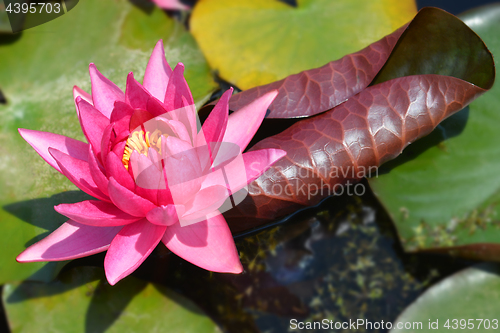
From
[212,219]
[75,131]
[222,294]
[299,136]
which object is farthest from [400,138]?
[75,131]

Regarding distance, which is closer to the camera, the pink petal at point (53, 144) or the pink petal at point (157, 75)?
the pink petal at point (53, 144)

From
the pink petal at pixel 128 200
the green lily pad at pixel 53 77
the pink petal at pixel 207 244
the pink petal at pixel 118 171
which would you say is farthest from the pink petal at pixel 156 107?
the green lily pad at pixel 53 77

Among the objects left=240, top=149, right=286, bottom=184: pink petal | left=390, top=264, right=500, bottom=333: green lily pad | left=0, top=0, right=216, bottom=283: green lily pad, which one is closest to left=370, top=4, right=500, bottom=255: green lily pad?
left=390, top=264, right=500, bottom=333: green lily pad

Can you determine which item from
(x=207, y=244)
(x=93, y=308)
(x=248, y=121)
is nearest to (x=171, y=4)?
(x=248, y=121)

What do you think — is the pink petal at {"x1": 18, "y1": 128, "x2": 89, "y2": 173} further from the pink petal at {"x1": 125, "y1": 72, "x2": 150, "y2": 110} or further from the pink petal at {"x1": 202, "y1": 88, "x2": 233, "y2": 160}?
the pink petal at {"x1": 202, "y1": 88, "x2": 233, "y2": 160}

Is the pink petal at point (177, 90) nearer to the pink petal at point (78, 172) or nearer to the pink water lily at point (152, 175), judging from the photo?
the pink water lily at point (152, 175)
